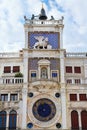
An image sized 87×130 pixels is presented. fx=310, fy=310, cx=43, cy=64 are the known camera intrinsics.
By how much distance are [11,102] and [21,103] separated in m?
1.36

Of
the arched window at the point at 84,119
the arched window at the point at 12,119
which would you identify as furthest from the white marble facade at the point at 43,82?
the arched window at the point at 84,119

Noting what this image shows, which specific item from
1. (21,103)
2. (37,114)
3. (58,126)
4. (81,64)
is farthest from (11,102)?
(81,64)

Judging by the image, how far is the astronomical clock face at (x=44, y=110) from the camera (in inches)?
1590

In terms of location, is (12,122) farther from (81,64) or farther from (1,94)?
(81,64)

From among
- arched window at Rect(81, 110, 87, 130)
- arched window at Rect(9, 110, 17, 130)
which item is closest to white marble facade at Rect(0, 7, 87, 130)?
arched window at Rect(9, 110, 17, 130)

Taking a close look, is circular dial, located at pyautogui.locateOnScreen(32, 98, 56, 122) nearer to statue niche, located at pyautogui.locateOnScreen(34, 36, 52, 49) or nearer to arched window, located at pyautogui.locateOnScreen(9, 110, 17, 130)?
arched window, located at pyautogui.locateOnScreen(9, 110, 17, 130)

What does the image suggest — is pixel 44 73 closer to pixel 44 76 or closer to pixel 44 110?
pixel 44 76

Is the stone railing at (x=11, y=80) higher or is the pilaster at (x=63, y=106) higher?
the stone railing at (x=11, y=80)

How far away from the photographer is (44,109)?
41.3 meters

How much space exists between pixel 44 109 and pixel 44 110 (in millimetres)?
152

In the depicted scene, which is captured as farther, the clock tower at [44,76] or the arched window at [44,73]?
the arched window at [44,73]

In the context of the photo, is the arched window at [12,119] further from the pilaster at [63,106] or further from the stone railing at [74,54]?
the stone railing at [74,54]

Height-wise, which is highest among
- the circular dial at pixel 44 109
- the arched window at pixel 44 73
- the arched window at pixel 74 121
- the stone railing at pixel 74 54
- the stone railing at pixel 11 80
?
the stone railing at pixel 74 54

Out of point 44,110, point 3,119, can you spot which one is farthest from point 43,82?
point 3,119
